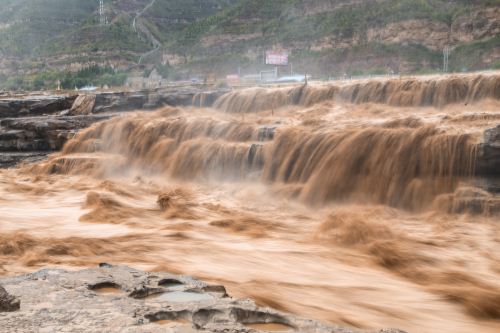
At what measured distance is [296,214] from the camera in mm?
9766

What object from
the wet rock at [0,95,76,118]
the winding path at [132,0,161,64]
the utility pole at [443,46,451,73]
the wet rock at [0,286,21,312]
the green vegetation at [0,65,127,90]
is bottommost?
the wet rock at [0,286,21,312]

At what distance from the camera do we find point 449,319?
4.54 meters

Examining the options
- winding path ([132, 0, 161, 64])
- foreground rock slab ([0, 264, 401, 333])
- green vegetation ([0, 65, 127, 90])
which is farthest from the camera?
winding path ([132, 0, 161, 64])

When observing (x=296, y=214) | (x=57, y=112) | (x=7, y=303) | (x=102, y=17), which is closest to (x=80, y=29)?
(x=102, y=17)

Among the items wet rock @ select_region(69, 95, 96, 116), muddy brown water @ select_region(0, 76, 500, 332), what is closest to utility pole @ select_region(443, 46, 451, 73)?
wet rock @ select_region(69, 95, 96, 116)

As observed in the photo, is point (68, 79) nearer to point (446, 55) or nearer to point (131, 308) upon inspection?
point (446, 55)

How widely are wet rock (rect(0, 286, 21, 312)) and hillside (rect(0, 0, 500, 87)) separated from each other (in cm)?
6325

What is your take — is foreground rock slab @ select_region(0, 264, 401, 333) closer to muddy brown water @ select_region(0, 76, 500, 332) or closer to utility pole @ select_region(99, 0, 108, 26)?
muddy brown water @ select_region(0, 76, 500, 332)

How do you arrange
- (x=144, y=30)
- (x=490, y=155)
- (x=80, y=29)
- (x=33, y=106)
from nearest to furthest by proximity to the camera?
(x=490, y=155) → (x=33, y=106) → (x=80, y=29) → (x=144, y=30)

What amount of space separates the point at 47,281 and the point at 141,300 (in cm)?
81

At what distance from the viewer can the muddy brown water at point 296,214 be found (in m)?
5.25

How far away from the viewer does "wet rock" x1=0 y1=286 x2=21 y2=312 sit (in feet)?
11.3

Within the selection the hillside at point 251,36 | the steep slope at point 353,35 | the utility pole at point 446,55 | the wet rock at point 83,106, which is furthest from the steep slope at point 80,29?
the wet rock at point 83,106

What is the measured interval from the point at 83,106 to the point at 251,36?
6771 centimetres
